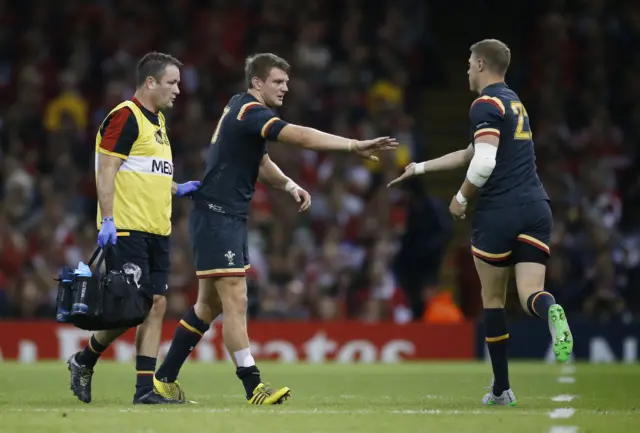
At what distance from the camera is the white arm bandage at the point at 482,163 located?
28.4 feet

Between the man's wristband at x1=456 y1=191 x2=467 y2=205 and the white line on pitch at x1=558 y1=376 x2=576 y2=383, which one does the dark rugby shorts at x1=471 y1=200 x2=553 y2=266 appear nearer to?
the man's wristband at x1=456 y1=191 x2=467 y2=205

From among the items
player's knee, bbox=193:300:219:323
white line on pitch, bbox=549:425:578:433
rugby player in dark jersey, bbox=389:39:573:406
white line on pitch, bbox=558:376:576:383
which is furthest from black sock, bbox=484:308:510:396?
white line on pitch, bbox=558:376:576:383

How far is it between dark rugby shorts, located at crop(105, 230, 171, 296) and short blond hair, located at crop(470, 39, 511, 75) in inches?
99.9

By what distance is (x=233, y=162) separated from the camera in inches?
360

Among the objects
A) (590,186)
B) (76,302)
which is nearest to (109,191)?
(76,302)

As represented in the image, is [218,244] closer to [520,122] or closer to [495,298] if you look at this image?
[495,298]

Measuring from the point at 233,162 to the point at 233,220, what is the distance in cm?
40

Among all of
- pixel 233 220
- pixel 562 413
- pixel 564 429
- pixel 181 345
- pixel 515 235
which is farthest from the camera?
pixel 181 345

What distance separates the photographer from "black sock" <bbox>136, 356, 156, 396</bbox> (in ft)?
29.6

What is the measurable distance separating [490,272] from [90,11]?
1292 centimetres

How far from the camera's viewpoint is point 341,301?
A: 1720 cm

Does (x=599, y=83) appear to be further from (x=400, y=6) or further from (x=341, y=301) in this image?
(x=341, y=301)

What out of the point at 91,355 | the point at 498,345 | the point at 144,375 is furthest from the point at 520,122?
the point at 91,355

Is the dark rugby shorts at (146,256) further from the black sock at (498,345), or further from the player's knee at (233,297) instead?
the black sock at (498,345)
